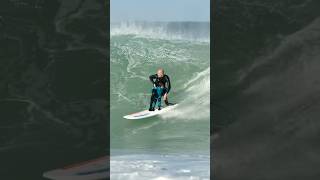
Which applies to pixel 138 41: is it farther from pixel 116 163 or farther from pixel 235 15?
pixel 235 15

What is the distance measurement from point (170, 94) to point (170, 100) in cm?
16

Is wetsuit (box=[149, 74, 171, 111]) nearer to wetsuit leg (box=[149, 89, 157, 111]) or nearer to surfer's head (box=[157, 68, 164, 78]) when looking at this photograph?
wetsuit leg (box=[149, 89, 157, 111])

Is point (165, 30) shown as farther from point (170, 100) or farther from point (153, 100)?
point (153, 100)

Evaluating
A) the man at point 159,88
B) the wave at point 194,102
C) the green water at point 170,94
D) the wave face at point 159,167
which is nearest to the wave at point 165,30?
the green water at point 170,94

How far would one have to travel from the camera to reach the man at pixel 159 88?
8062 mm

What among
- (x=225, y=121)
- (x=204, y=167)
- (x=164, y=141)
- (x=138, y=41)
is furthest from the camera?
(x=138, y=41)

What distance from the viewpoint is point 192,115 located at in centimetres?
884

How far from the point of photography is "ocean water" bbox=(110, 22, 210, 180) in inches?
328
